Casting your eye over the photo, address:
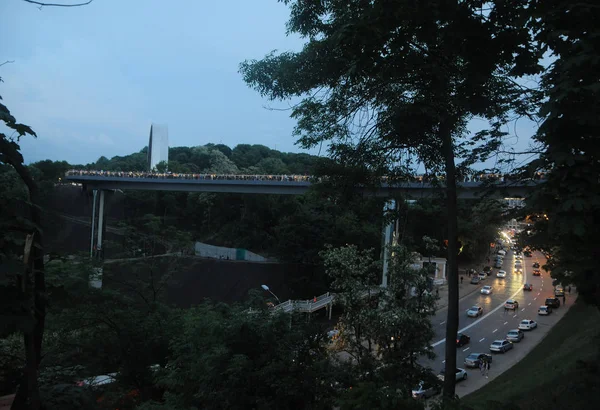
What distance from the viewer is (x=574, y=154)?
15.9ft

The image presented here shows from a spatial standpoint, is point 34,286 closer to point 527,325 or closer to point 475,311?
point 527,325

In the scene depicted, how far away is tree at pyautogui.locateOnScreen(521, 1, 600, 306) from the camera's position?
4586 mm

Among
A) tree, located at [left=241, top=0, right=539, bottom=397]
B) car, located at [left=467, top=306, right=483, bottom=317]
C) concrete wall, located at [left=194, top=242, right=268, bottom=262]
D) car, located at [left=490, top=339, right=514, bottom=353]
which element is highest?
tree, located at [left=241, top=0, right=539, bottom=397]

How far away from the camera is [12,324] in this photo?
7.95 ft

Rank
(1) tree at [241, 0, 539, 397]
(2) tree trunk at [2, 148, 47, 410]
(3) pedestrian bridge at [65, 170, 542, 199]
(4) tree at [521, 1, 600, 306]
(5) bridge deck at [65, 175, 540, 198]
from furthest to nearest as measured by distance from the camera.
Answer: (3) pedestrian bridge at [65, 170, 542, 199] → (5) bridge deck at [65, 175, 540, 198] → (1) tree at [241, 0, 539, 397] → (4) tree at [521, 1, 600, 306] → (2) tree trunk at [2, 148, 47, 410]

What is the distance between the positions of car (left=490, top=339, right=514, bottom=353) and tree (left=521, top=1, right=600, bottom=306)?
2314cm

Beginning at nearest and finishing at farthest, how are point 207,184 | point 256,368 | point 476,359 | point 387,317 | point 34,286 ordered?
point 34,286, point 256,368, point 387,317, point 476,359, point 207,184

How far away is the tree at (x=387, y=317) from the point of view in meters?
8.55

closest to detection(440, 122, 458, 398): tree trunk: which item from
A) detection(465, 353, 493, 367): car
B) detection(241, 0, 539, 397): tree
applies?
detection(241, 0, 539, 397): tree

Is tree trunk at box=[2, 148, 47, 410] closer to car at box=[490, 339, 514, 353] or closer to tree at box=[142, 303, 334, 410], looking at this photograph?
tree at box=[142, 303, 334, 410]

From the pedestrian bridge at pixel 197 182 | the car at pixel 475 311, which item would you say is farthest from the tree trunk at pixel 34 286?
the pedestrian bridge at pixel 197 182

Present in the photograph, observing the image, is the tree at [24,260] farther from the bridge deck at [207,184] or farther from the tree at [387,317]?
the bridge deck at [207,184]

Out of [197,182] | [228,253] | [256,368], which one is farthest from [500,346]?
[197,182]

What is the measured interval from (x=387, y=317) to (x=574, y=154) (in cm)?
532
